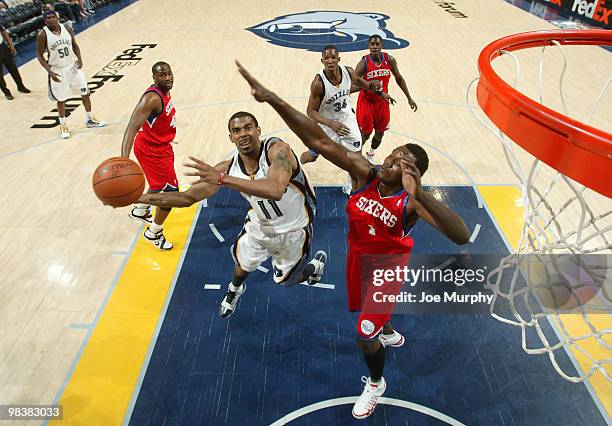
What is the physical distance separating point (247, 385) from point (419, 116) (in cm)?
543

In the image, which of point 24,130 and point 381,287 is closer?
point 381,287

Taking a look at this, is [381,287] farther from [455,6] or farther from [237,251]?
[455,6]

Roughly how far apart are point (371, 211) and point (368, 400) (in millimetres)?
1329

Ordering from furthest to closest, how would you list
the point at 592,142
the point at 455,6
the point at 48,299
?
the point at 455,6 < the point at 48,299 < the point at 592,142

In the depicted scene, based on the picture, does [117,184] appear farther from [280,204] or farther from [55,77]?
[55,77]

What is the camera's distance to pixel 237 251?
11.3 feet

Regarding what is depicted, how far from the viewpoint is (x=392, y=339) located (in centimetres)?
334

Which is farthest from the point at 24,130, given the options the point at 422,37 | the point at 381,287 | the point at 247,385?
the point at 422,37

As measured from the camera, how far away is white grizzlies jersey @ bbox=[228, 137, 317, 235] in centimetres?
302

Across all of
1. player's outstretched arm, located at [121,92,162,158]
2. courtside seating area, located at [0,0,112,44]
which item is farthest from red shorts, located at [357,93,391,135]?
courtside seating area, located at [0,0,112,44]

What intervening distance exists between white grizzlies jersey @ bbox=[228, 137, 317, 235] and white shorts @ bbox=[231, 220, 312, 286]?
6 centimetres

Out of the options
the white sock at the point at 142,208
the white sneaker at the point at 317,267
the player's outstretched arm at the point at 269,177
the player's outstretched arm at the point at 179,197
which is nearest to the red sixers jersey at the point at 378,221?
the player's outstretched arm at the point at 269,177

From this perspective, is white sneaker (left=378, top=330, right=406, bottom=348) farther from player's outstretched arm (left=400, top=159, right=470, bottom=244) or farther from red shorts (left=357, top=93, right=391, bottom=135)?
red shorts (left=357, top=93, right=391, bottom=135)

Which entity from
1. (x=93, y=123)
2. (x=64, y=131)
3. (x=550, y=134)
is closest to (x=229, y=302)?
(x=550, y=134)
